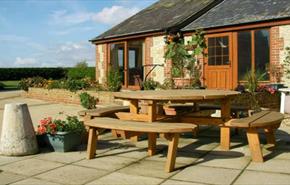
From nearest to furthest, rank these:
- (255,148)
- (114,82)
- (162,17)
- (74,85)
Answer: (255,148) < (114,82) < (74,85) < (162,17)

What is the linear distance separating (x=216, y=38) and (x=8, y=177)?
1095 centimetres

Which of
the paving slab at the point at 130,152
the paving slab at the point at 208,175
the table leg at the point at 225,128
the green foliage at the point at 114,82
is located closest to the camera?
the paving slab at the point at 208,175

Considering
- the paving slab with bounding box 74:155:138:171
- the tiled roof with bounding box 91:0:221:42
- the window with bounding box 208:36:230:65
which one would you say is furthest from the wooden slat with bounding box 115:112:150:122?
the tiled roof with bounding box 91:0:221:42

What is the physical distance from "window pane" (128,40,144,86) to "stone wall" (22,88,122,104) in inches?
163

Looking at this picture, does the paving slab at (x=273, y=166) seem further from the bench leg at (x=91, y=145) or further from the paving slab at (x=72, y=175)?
the bench leg at (x=91, y=145)

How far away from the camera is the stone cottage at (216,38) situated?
12391 millimetres

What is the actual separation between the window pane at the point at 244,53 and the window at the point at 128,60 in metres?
5.65

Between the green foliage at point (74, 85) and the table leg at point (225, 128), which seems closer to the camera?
the table leg at point (225, 128)

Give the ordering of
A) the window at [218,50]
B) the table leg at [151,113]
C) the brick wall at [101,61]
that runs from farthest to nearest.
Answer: the brick wall at [101,61]
the window at [218,50]
the table leg at [151,113]

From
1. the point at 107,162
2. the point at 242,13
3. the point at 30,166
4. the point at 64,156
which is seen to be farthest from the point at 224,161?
the point at 242,13

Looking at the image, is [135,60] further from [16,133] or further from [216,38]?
[16,133]

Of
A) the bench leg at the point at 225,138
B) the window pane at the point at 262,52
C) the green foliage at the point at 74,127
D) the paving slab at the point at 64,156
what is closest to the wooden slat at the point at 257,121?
the bench leg at the point at 225,138

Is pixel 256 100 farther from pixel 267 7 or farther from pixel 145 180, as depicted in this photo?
pixel 145 180

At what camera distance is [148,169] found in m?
4.61
